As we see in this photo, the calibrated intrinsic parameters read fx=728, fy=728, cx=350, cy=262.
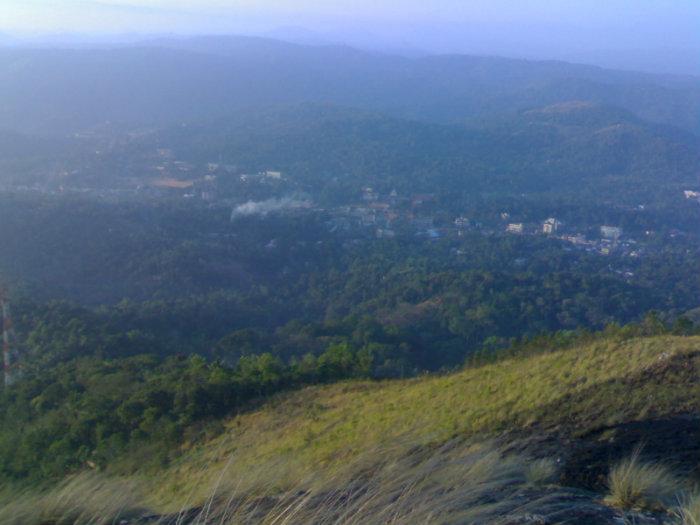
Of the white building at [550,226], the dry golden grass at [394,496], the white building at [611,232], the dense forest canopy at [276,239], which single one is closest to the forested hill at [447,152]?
the dense forest canopy at [276,239]

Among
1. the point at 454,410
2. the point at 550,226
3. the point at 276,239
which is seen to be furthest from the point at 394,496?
the point at 550,226

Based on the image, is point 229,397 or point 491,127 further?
point 491,127

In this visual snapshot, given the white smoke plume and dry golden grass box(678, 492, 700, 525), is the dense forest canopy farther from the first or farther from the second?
dry golden grass box(678, 492, 700, 525)

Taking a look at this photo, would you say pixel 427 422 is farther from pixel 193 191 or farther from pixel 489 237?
pixel 193 191

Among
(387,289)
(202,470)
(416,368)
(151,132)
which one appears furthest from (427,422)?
(151,132)

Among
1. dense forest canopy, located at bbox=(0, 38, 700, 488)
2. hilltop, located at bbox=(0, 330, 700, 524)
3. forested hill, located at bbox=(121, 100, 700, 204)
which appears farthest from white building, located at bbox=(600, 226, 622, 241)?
hilltop, located at bbox=(0, 330, 700, 524)

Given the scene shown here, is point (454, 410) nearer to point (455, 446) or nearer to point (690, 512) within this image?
point (455, 446)
